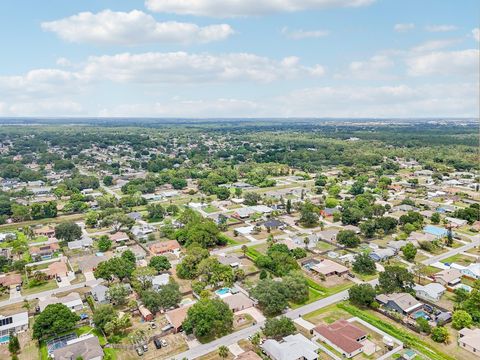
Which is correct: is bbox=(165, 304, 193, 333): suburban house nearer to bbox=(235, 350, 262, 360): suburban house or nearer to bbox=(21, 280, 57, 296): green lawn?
bbox=(235, 350, 262, 360): suburban house

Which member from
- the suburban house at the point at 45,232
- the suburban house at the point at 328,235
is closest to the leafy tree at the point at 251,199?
the suburban house at the point at 328,235

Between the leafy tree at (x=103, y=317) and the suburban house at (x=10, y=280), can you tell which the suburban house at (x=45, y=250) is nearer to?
the suburban house at (x=10, y=280)

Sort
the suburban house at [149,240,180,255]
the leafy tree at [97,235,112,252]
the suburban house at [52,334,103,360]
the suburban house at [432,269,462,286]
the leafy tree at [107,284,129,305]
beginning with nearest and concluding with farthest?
1. the suburban house at [52,334,103,360]
2. the leafy tree at [107,284,129,305]
3. the suburban house at [432,269,462,286]
4. the suburban house at [149,240,180,255]
5. the leafy tree at [97,235,112,252]

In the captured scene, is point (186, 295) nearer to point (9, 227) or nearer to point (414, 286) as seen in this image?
point (414, 286)

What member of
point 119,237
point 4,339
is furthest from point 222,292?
point 119,237

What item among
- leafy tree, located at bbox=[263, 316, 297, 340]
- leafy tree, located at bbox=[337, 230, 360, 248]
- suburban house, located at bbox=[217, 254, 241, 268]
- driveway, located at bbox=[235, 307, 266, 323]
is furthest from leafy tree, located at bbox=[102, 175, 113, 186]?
leafy tree, located at bbox=[263, 316, 297, 340]

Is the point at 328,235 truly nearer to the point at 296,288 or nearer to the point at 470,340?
the point at 296,288
